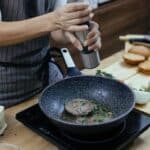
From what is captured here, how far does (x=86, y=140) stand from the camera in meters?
0.89

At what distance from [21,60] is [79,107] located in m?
0.35

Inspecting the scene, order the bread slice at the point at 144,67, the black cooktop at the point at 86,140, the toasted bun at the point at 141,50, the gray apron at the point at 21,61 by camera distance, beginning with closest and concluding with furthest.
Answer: the black cooktop at the point at 86,140 → the gray apron at the point at 21,61 → the bread slice at the point at 144,67 → the toasted bun at the point at 141,50

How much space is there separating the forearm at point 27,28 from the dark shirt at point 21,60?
13 centimetres

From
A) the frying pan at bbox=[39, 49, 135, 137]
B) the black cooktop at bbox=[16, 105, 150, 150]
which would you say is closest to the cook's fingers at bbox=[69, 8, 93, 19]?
the frying pan at bbox=[39, 49, 135, 137]

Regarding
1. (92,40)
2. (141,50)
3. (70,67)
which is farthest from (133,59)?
(92,40)

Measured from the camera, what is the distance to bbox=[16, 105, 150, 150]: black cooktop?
2.89ft

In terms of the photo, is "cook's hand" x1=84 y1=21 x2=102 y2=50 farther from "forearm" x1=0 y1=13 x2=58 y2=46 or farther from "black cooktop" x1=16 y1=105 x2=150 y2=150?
"black cooktop" x1=16 y1=105 x2=150 y2=150

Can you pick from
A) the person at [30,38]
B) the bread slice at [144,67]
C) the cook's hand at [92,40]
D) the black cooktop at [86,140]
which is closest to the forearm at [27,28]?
the person at [30,38]

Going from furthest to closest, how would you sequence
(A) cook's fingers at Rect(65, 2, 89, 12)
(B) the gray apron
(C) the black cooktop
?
(B) the gray apron < (A) cook's fingers at Rect(65, 2, 89, 12) < (C) the black cooktop

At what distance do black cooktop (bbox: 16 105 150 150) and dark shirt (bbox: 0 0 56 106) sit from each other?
20 centimetres

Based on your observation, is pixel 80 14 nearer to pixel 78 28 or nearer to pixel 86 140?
pixel 78 28

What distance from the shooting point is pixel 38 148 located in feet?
3.07

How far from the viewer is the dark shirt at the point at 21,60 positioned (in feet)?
3.82

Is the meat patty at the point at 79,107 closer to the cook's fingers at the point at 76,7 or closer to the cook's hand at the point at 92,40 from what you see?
the cook's hand at the point at 92,40
